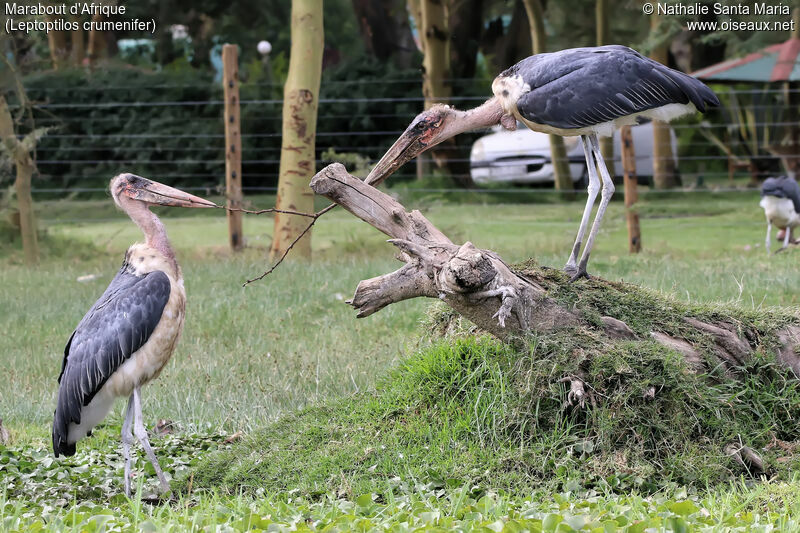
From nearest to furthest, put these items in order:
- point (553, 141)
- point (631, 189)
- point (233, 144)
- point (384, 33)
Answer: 1. point (233, 144)
2. point (631, 189)
3. point (553, 141)
4. point (384, 33)

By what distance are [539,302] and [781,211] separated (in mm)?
7742

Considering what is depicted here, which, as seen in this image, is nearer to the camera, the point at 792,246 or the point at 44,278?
the point at 44,278

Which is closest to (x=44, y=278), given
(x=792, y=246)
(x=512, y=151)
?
(x=792, y=246)

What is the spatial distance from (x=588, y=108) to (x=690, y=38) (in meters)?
17.0

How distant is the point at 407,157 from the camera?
539 cm

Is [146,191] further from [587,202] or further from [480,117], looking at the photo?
[587,202]

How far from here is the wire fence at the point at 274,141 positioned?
59.5ft

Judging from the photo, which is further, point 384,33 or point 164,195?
point 384,33

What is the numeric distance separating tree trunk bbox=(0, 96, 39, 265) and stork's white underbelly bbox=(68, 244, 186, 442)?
686 centimetres

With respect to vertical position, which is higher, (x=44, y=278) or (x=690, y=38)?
(x=690, y=38)

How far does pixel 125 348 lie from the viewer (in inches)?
194

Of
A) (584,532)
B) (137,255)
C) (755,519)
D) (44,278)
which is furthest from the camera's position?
(44,278)

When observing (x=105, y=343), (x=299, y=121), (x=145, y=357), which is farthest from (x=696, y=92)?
(x=299, y=121)

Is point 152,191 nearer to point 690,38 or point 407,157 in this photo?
point 407,157
